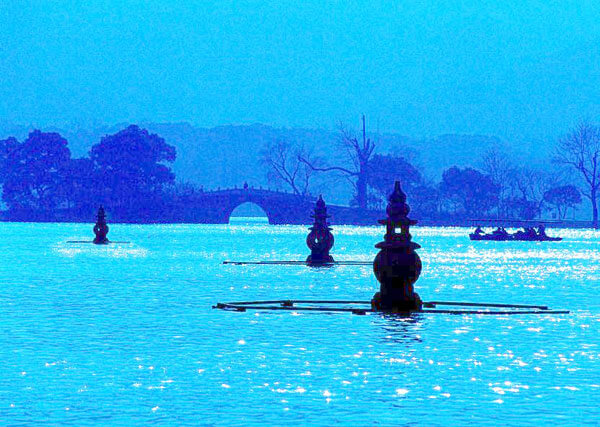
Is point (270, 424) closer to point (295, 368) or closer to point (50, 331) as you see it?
point (295, 368)

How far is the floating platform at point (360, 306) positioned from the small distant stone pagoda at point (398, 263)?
65 centimetres

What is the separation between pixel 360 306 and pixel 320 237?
25.1 metres

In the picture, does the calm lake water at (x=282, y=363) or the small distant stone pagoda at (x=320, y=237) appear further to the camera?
the small distant stone pagoda at (x=320, y=237)

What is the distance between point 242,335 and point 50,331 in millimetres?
4444

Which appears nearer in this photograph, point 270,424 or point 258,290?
point 270,424

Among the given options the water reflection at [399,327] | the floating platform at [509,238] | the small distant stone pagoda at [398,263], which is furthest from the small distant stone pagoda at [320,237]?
the floating platform at [509,238]

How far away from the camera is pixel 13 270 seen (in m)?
60.6

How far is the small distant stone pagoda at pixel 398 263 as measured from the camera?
31672mm

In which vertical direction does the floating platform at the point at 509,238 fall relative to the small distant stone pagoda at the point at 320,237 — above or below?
below

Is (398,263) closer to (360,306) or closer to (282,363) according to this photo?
(360,306)

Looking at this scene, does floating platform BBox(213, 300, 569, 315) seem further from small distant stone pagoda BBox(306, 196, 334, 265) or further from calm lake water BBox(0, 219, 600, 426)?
small distant stone pagoda BBox(306, 196, 334, 265)

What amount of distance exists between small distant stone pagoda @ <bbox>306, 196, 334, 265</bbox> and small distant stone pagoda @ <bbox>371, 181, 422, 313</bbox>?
25354 mm

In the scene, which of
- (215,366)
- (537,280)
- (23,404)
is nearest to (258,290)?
(537,280)

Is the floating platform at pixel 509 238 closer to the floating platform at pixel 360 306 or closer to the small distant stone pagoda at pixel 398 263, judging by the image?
the floating platform at pixel 360 306
